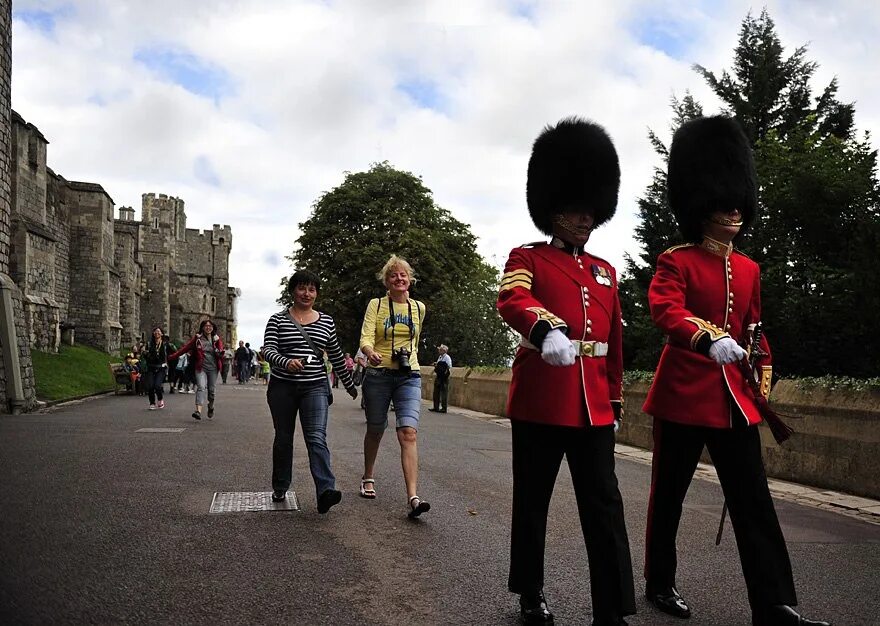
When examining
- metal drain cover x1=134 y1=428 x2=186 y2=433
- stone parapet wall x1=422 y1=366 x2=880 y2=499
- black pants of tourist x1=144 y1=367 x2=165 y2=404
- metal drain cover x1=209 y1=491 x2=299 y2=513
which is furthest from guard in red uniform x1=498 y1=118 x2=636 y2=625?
black pants of tourist x1=144 y1=367 x2=165 y2=404

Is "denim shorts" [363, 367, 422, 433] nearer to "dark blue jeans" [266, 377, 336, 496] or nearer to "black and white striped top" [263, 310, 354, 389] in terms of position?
"black and white striped top" [263, 310, 354, 389]

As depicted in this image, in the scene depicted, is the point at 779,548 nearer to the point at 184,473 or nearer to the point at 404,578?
the point at 404,578

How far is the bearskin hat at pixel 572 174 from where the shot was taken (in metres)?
4.55

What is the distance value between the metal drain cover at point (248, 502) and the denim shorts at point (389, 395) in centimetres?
91

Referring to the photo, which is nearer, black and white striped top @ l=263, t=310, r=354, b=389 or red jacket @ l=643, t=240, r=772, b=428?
red jacket @ l=643, t=240, r=772, b=428

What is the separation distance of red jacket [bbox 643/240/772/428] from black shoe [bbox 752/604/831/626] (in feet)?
2.79

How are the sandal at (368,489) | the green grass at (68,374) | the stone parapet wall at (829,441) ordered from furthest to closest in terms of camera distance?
the green grass at (68,374), the stone parapet wall at (829,441), the sandal at (368,489)

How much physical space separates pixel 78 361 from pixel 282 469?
2881 cm

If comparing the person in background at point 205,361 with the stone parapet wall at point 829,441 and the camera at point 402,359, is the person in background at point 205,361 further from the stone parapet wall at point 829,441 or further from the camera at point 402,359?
the stone parapet wall at point 829,441

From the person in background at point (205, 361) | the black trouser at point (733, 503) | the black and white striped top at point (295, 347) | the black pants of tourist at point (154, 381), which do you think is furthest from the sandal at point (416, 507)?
the black pants of tourist at point (154, 381)

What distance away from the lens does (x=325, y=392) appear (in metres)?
7.05

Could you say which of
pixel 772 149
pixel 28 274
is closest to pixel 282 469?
pixel 772 149

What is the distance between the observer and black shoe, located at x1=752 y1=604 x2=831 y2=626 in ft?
12.8

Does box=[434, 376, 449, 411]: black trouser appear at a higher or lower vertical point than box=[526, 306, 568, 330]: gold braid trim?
lower
